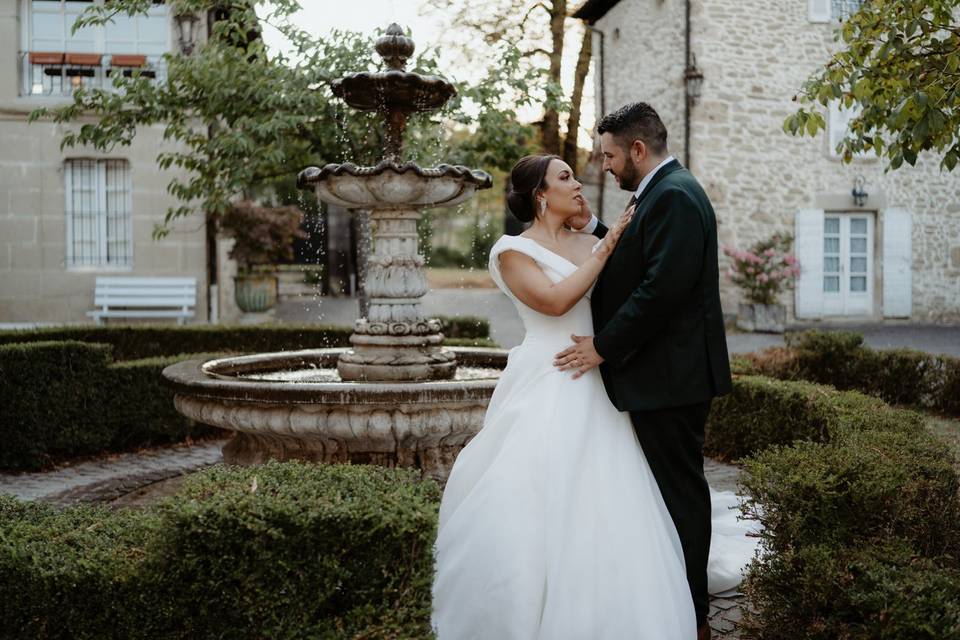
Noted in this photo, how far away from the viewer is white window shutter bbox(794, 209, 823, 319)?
18.3 meters

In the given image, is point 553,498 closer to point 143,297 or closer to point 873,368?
point 873,368

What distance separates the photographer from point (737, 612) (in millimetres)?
3979

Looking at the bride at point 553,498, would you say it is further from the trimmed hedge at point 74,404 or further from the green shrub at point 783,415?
the trimmed hedge at point 74,404

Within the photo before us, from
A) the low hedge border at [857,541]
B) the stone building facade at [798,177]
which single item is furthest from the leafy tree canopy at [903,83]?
Answer: the stone building facade at [798,177]

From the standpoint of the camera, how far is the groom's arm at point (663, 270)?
324cm

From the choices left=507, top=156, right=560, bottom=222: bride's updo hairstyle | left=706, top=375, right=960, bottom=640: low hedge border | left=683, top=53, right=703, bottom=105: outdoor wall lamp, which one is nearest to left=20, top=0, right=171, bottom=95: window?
left=683, top=53, right=703, bottom=105: outdoor wall lamp

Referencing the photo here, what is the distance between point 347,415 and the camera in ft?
16.2

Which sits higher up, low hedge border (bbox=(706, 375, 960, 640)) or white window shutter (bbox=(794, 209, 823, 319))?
white window shutter (bbox=(794, 209, 823, 319))

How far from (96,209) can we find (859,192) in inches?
577

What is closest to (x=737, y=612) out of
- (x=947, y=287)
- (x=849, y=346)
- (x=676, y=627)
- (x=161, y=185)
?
(x=676, y=627)

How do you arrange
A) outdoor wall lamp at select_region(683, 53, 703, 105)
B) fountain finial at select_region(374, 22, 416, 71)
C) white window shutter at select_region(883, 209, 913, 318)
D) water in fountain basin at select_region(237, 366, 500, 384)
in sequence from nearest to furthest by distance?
fountain finial at select_region(374, 22, 416, 71)
water in fountain basin at select_region(237, 366, 500, 384)
outdoor wall lamp at select_region(683, 53, 703, 105)
white window shutter at select_region(883, 209, 913, 318)

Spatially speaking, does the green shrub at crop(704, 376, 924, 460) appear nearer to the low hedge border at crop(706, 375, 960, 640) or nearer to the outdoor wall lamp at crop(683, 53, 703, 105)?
the low hedge border at crop(706, 375, 960, 640)

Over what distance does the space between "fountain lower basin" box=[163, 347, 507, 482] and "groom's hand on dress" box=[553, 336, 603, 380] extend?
146 centimetres

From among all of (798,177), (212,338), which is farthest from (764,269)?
(212,338)
